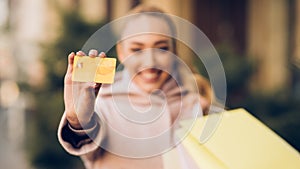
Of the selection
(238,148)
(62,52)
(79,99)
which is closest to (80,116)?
(79,99)

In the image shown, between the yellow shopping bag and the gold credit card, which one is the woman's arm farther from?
the yellow shopping bag

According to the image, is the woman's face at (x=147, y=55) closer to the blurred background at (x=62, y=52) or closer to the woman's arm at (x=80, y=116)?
the woman's arm at (x=80, y=116)

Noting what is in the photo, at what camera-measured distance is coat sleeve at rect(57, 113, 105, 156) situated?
2.31ft

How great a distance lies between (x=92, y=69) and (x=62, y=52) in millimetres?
2036

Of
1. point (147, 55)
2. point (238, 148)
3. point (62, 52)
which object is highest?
point (147, 55)

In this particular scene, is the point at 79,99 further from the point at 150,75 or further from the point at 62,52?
the point at 62,52

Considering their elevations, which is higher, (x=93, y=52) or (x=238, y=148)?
(x=93, y=52)

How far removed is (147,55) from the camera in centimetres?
73

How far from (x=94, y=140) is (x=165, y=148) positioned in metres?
0.10

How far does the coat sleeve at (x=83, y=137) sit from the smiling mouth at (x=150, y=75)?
0.31 ft

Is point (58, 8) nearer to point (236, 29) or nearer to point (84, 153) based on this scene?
point (236, 29)

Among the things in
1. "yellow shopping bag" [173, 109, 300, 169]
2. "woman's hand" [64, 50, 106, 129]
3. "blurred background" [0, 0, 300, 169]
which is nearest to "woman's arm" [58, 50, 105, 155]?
"woman's hand" [64, 50, 106, 129]

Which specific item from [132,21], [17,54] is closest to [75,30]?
[17,54]

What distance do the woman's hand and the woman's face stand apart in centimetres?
7
